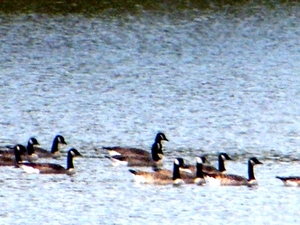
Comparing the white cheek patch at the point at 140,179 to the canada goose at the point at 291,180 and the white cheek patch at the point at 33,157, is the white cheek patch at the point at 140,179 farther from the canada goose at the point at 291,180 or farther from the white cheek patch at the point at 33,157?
the white cheek patch at the point at 33,157

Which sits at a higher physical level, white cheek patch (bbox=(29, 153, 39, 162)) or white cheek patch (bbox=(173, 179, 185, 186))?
white cheek patch (bbox=(29, 153, 39, 162))

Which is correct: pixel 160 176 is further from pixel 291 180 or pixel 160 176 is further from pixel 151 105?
pixel 151 105

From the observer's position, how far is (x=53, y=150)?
17656 mm

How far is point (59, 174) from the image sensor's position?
16.3 metres

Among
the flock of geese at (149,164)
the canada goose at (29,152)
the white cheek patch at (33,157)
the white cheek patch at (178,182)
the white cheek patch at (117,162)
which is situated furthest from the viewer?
the white cheek patch at (33,157)

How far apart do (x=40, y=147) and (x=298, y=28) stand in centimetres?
1555

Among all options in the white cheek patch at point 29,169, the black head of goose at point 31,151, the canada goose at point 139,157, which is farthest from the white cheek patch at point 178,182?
the black head of goose at point 31,151

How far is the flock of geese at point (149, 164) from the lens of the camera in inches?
620

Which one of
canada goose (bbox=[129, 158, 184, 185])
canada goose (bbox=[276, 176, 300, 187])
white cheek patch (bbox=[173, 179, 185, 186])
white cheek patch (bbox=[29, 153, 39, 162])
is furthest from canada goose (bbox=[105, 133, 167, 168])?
canada goose (bbox=[276, 176, 300, 187])

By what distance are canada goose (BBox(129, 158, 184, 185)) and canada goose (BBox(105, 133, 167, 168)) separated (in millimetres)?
687

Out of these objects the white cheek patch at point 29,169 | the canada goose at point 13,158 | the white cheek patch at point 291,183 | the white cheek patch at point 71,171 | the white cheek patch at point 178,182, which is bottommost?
the white cheek patch at point 178,182

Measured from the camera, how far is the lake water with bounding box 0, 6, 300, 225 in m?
14.5

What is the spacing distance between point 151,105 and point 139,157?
486 centimetres

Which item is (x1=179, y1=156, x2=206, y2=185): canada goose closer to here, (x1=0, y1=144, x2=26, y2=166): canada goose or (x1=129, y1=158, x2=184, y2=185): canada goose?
Result: (x1=129, y1=158, x2=184, y2=185): canada goose
